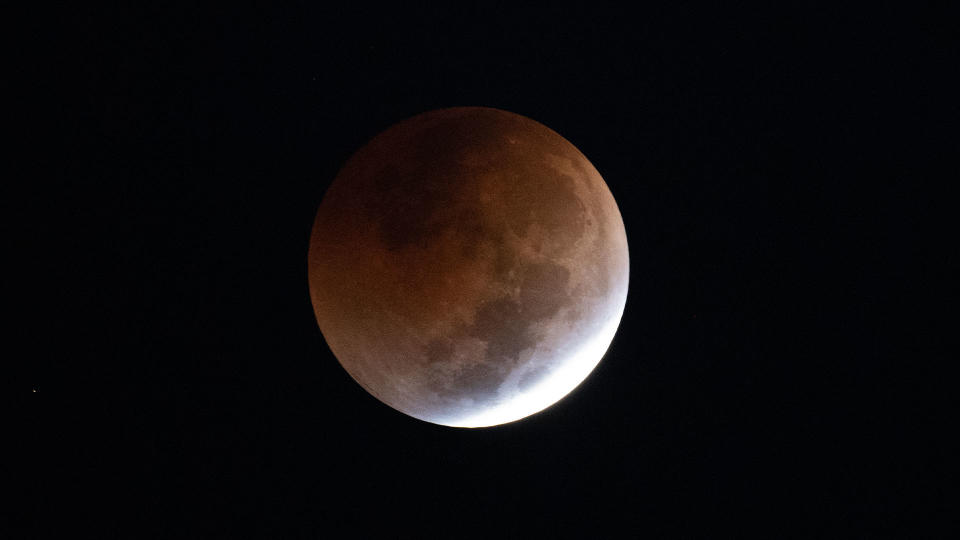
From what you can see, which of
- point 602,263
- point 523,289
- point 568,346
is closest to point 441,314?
point 523,289

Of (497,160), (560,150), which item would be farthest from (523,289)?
(560,150)

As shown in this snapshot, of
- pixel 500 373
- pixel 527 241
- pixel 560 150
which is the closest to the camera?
pixel 527 241

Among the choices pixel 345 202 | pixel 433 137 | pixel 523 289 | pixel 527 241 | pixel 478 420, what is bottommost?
pixel 478 420

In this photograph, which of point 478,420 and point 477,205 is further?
point 478,420

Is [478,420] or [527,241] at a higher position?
[527,241]

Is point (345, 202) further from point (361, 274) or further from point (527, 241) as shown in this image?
point (527, 241)

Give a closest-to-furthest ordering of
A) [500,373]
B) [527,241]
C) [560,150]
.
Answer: [527,241]
[500,373]
[560,150]
